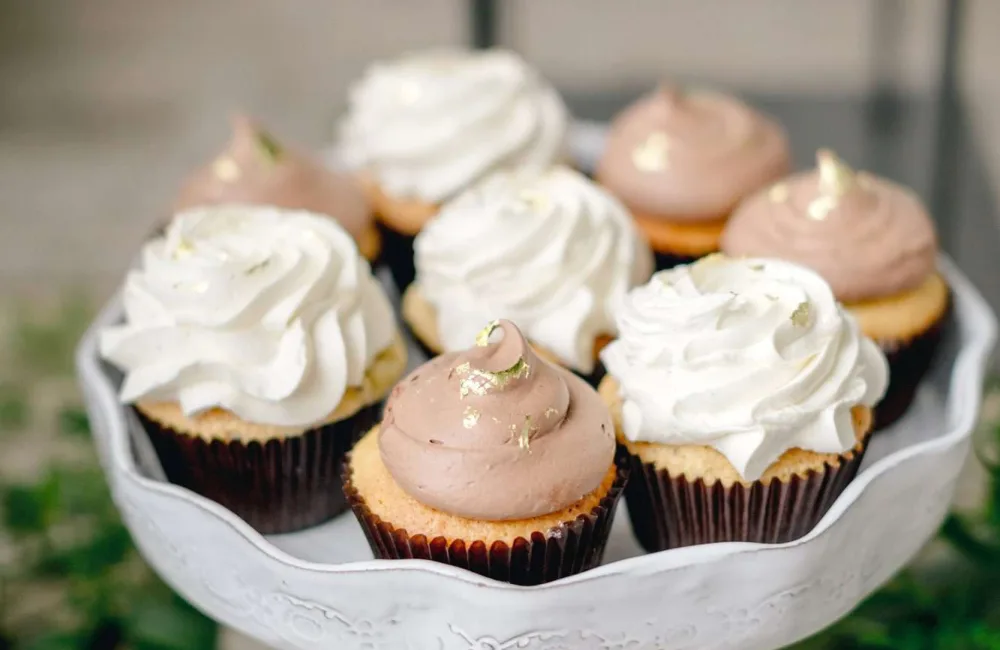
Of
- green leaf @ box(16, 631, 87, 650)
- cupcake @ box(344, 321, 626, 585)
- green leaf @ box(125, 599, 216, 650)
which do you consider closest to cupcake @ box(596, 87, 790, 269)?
cupcake @ box(344, 321, 626, 585)

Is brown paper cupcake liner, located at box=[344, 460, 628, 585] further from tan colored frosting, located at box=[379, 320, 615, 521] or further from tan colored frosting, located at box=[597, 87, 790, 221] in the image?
tan colored frosting, located at box=[597, 87, 790, 221]

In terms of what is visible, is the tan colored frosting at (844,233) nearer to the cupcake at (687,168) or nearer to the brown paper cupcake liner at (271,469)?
the cupcake at (687,168)

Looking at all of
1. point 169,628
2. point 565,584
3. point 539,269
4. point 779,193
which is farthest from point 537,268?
point 169,628

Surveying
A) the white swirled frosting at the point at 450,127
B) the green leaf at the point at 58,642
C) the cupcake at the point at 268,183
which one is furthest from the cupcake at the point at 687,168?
the green leaf at the point at 58,642

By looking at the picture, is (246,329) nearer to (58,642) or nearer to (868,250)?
(58,642)

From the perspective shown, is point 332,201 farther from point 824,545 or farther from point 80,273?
point 80,273
